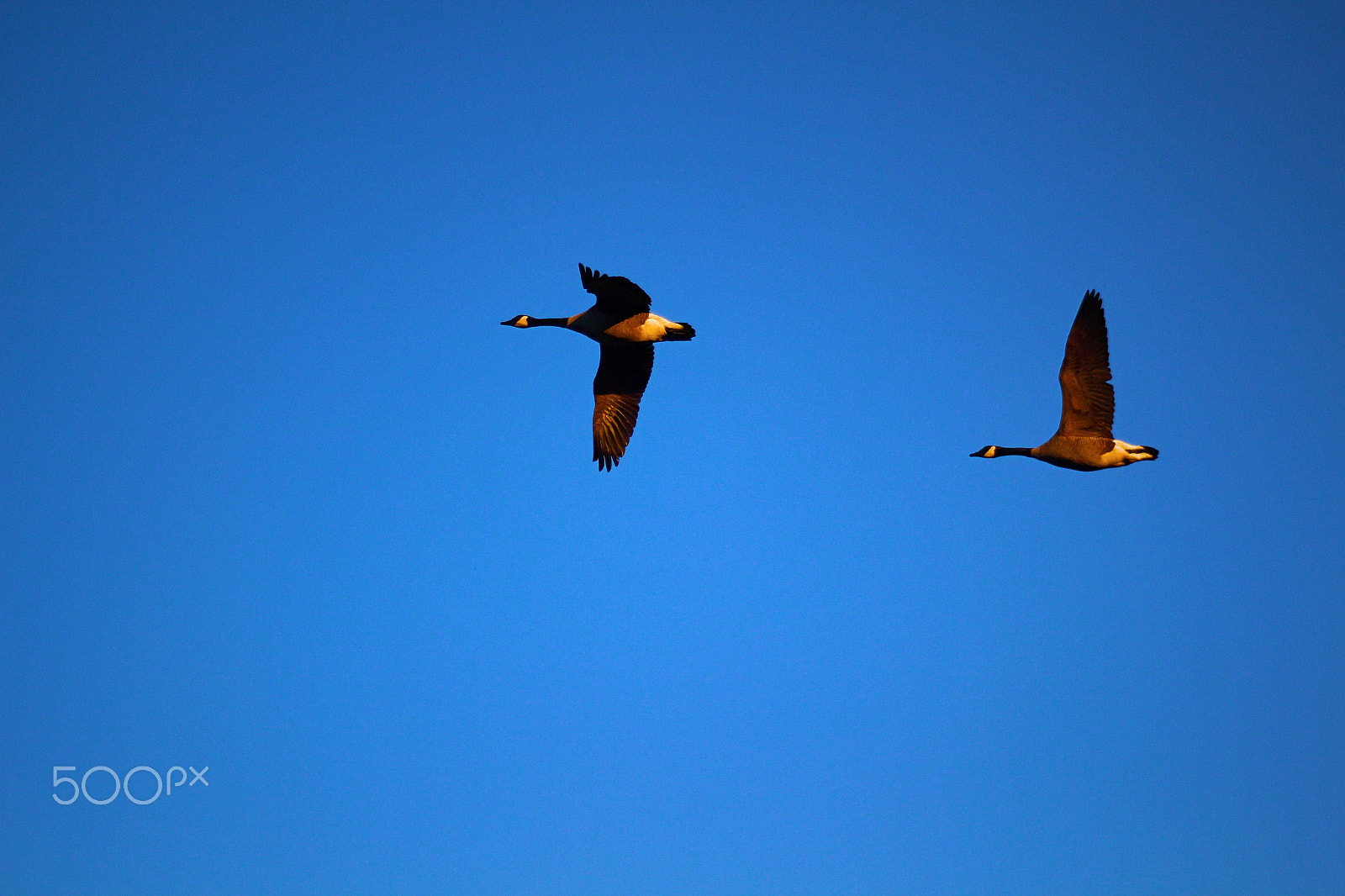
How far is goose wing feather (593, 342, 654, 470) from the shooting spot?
19906 millimetres

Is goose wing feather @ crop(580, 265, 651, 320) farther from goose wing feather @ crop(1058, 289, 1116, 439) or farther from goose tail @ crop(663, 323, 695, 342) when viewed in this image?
goose wing feather @ crop(1058, 289, 1116, 439)

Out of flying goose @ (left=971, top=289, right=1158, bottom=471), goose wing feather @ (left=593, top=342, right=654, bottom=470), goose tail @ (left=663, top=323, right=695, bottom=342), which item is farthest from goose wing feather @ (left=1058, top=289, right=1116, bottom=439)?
goose wing feather @ (left=593, top=342, right=654, bottom=470)

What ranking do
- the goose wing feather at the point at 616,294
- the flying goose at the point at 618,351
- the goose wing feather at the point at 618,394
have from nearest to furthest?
the goose wing feather at the point at 616,294 → the flying goose at the point at 618,351 → the goose wing feather at the point at 618,394

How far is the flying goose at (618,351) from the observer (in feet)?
62.8

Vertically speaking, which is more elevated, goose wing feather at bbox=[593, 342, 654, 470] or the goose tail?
the goose tail

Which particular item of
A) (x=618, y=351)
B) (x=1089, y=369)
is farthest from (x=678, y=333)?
(x=1089, y=369)

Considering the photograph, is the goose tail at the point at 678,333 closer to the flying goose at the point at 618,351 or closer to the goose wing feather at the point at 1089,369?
the flying goose at the point at 618,351

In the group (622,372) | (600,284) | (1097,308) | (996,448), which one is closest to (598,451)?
(622,372)

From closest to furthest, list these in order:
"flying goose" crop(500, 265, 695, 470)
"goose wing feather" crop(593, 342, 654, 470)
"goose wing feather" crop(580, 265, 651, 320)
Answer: "goose wing feather" crop(580, 265, 651, 320), "flying goose" crop(500, 265, 695, 470), "goose wing feather" crop(593, 342, 654, 470)

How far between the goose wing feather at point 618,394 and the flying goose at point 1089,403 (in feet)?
21.7

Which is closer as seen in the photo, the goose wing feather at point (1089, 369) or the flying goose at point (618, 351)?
the goose wing feather at point (1089, 369)

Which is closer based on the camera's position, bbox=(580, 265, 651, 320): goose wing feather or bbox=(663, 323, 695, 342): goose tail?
bbox=(580, 265, 651, 320): goose wing feather

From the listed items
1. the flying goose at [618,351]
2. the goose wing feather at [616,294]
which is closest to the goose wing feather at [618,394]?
the flying goose at [618,351]

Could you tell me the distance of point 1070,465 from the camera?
63.4 feet
